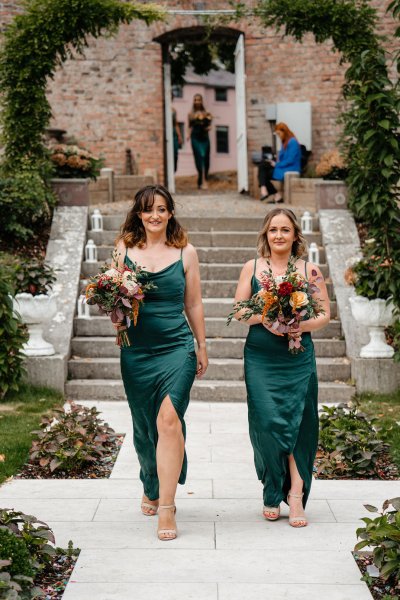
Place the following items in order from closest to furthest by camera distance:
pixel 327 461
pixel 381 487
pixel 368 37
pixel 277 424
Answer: pixel 277 424
pixel 381 487
pixel 327 461
pixel 368 37

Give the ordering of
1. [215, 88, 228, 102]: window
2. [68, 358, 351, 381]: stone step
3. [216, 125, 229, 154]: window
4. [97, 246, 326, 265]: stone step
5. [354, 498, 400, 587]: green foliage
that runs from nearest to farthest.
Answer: [354, 498, 400, 587]: green foliage
[68, 358, 351, 381]: stone step
[97, 246, 326, 265]: stone step
[215, 88, 228, 102]: window
[216, 125, 229, 154]: window

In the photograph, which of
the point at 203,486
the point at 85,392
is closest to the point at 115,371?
the point at 85,392

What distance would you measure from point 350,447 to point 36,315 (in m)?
3.55

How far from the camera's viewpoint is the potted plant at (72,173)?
Result: 39.3 ft

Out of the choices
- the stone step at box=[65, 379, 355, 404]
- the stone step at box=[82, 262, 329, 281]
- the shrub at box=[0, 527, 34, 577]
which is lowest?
the stone step at box=[65, 379, 355, 404]

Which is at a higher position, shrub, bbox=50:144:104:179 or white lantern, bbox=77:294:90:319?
shrub, bbox=50:144:104:179

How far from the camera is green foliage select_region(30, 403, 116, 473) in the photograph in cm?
647

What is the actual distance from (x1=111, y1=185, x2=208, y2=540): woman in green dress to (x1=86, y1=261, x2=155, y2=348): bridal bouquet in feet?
0.24

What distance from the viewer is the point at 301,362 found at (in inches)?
210

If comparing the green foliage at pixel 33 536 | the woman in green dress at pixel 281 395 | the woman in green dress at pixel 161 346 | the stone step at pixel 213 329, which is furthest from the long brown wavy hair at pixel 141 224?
the stone step at pixel 213 329

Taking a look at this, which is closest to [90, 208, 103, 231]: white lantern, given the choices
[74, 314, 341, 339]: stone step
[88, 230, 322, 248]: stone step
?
[88, 230, 322, 248]: stone step

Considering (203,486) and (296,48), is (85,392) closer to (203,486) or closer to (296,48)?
Answer: (203,486)

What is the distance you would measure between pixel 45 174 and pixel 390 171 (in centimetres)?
443

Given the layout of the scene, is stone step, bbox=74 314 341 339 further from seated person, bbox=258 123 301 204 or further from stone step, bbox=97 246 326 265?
seated person, bbox=258 123 301 204
